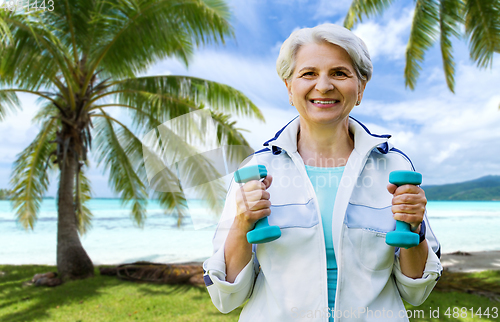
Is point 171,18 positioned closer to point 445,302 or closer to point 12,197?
point 12,197

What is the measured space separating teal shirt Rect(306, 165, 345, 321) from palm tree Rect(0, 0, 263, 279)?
17.5ft

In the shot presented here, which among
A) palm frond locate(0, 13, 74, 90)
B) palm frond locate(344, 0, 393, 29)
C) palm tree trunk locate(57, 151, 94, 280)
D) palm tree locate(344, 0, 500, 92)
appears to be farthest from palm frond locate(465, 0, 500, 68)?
palm tree trunk locate(57, 151, 94, 280)

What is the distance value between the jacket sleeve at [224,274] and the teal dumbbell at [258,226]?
4.6 inches

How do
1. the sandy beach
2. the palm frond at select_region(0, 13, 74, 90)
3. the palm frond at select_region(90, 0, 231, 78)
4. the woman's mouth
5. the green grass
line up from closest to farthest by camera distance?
the woman's mouth → the green grass → the palm frond at select_region(0, 13, 74, 90) → the palm frond at select_region(90, 0, 231, 78) → the sandy beach

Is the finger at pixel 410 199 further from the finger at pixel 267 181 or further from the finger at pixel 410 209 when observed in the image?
the finger at pixel 267 181

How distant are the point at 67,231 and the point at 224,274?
8.21m

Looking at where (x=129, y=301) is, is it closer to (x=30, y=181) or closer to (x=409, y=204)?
(x=30, y=181)

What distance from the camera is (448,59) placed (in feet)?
27.0

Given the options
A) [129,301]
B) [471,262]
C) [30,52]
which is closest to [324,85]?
[129,301]

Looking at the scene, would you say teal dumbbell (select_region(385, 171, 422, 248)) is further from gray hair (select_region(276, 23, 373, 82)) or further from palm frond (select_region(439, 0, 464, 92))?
palm frond (select_region(439, 0, 464, 92))

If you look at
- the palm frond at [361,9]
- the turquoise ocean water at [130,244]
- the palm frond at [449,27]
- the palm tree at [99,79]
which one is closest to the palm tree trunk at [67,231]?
the palm tree at [99,79]

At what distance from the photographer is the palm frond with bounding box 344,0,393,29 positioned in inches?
304

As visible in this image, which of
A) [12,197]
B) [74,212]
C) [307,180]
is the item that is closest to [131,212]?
[74,212]

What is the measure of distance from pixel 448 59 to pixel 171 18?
6.64 m
